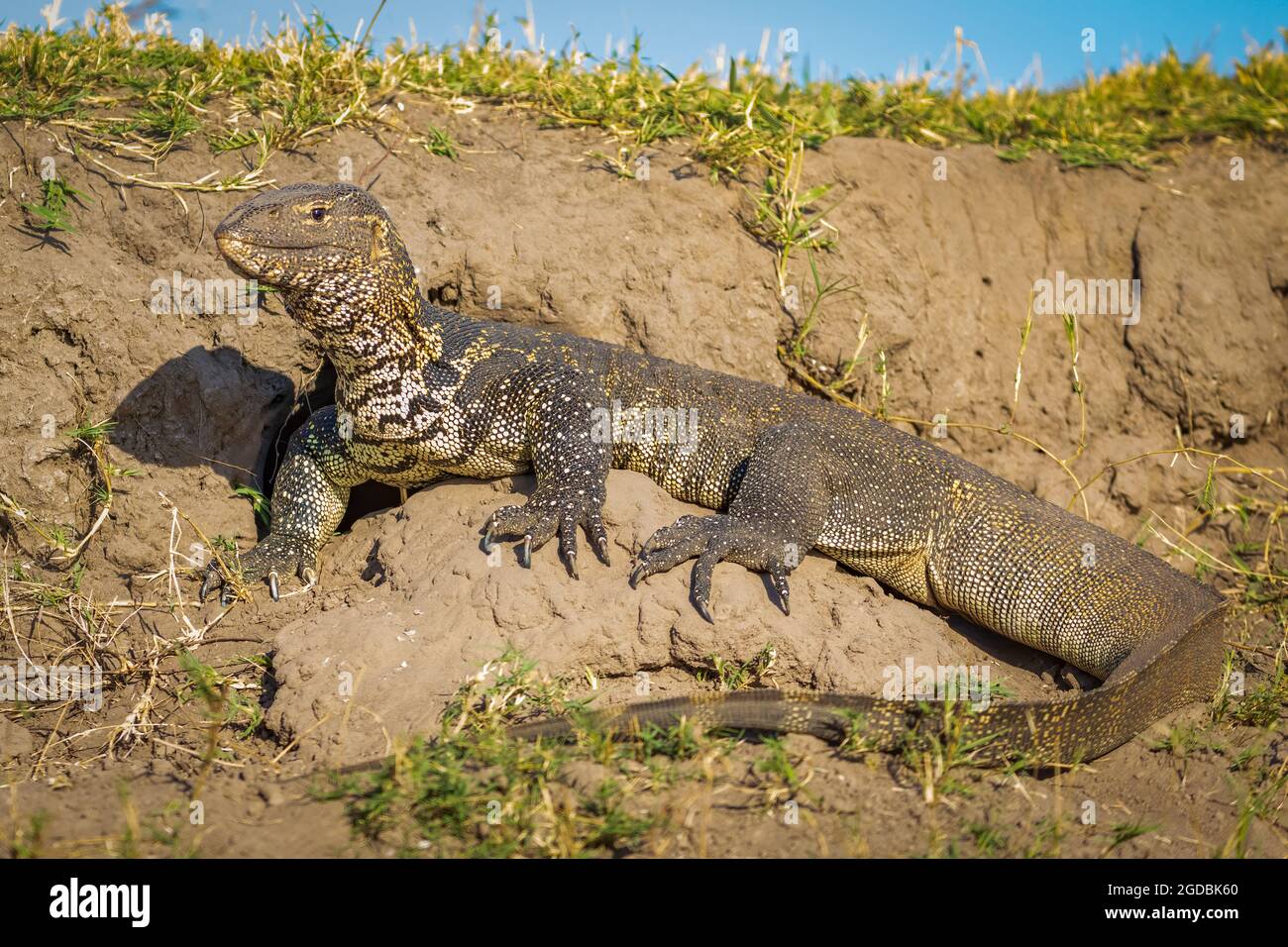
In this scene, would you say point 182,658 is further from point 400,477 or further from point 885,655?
point 885,655

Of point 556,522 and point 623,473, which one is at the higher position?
point 623,473

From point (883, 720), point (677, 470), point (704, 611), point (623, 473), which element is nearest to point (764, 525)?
point (704, 611)

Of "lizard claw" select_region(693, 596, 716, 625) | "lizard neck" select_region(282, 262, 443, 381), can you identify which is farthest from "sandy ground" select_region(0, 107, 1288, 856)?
"lizard neck" select_region(282, 262, 443, 381)

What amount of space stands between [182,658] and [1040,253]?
6507 mm

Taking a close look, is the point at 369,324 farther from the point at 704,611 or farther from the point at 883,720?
the point at 883,720

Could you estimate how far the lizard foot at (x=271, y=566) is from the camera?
5785mm

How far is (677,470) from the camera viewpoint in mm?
6129

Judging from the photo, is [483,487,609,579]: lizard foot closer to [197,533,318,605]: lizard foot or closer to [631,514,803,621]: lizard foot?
[631,514,803,621]: lizard foot

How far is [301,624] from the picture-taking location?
5277mm

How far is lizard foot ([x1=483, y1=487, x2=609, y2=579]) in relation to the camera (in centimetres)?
525

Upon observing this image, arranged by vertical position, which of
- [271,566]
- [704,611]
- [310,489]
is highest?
[310,489]

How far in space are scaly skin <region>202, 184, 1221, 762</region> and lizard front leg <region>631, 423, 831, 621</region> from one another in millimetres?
11

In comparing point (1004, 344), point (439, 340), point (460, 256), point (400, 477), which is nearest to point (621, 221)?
point (460, 256)

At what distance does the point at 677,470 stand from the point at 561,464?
88 cm
